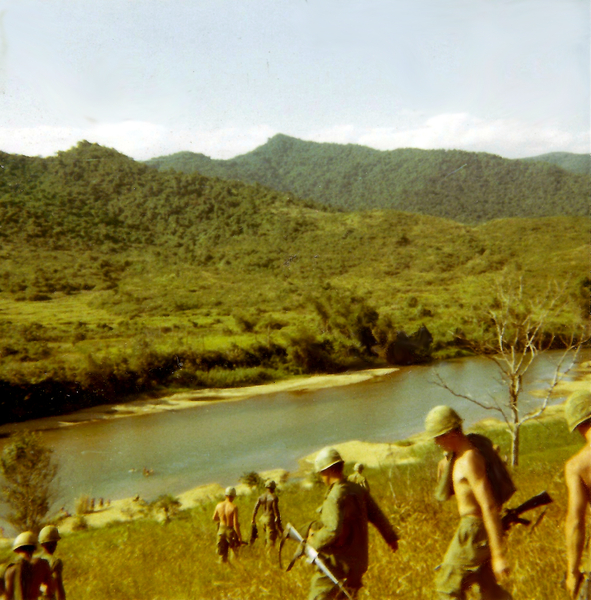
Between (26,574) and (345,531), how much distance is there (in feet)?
9.27

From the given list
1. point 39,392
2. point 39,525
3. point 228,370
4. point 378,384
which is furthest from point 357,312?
point 39,525

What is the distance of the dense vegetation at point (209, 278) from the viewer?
41344mm

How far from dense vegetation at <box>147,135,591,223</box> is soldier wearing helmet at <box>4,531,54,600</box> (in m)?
141

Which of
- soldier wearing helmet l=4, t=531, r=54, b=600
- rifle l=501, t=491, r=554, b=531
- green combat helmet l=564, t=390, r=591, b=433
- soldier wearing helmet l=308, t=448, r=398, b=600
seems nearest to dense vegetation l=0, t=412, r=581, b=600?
rifle l=501, t=491, r=554, b=531

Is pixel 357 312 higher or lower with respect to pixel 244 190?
lower

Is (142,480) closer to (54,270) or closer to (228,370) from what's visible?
(228,370)

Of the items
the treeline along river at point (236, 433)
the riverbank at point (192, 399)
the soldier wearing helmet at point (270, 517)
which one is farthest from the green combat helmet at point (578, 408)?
the riverbank at point (192, 399)

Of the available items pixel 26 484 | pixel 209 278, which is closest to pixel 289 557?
pixel 26 484

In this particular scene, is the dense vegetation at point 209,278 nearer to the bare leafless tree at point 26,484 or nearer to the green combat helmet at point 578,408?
the green combat helmet at point 578,408

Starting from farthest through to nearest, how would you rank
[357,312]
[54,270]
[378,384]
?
[54,270] → [357,312] → [378,384]

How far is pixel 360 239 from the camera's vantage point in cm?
10644

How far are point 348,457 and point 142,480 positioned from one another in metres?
8.38

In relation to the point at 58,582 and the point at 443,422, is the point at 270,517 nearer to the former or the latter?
the point at 58,582

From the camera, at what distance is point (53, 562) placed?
5254 millimetres
